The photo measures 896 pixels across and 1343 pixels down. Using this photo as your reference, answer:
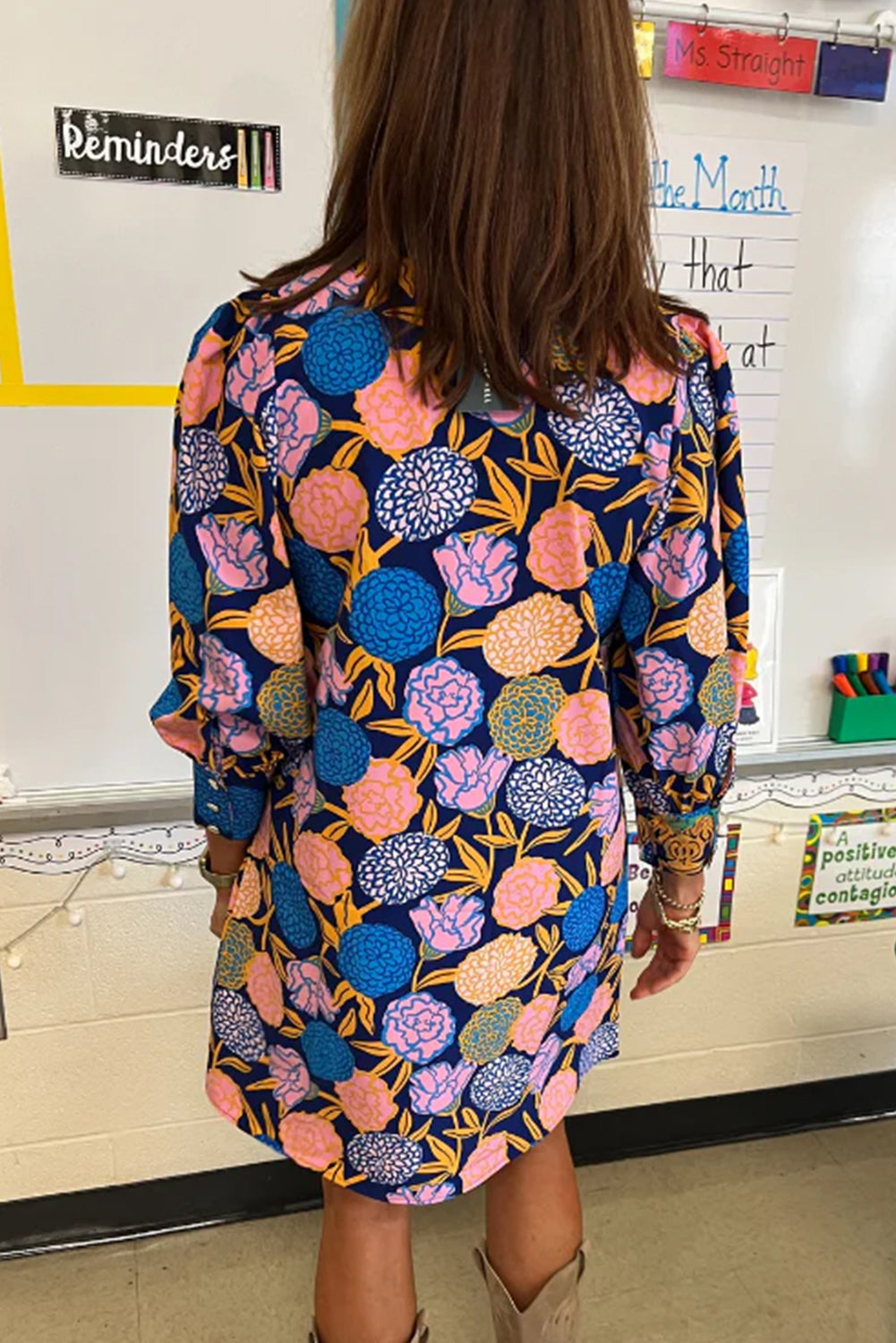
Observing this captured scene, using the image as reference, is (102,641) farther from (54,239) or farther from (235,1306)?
(235,1306)

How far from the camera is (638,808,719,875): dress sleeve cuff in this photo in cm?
93

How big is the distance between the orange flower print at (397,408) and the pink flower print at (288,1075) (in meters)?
0.50

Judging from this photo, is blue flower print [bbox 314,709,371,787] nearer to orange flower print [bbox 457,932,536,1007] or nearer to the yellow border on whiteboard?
orange flower print [bbox 457,932,536,1007]

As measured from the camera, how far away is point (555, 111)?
0.70 meters

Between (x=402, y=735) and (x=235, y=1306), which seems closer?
(x=402, y=735)

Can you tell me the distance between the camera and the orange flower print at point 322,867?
80 cm

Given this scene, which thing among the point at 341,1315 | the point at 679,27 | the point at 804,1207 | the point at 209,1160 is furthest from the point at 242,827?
the point at 804,1207

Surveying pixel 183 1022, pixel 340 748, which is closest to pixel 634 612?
pixel 340 748

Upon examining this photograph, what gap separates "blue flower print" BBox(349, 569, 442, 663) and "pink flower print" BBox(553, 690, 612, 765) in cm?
13

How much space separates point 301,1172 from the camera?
1.60 meters

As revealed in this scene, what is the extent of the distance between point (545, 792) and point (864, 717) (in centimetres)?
88

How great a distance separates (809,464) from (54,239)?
3.10 ft

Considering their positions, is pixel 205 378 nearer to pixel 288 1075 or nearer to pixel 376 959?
pixel 376 959

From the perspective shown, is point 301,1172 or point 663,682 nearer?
point 663,682
